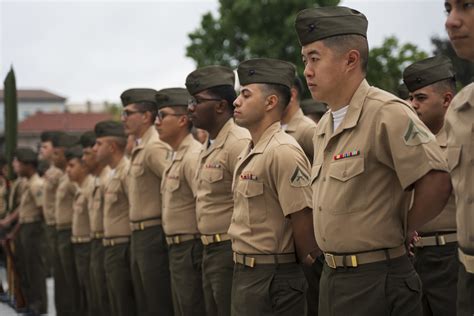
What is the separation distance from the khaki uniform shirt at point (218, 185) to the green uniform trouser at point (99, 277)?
307cm

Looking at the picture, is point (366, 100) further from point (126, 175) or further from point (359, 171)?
point (126, 175)

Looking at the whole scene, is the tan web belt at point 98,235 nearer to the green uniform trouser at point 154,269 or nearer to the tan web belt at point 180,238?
the green uniform trouser at point 154,269

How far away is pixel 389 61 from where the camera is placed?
105 feet

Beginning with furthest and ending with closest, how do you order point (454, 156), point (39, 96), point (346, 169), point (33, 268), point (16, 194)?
point (39, 96), point (16, 194), point (33, 268), point (346, 169), point (454, 156)

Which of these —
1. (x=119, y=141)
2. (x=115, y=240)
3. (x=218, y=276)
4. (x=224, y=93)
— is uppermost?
(x=224, y=93)

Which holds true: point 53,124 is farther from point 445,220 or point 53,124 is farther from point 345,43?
point 345,43

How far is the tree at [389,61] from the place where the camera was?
31.2 meters

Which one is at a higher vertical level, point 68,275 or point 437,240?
point 437,240

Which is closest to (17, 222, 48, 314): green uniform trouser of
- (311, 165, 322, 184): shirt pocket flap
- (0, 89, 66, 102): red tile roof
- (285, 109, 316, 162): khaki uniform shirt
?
(285, 109, 316, 162): khaki uniform shirt

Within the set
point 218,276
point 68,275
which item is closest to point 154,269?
point 218,276

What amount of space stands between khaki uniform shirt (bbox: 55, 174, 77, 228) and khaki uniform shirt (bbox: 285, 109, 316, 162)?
14.5 ft

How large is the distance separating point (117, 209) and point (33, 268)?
173 inches

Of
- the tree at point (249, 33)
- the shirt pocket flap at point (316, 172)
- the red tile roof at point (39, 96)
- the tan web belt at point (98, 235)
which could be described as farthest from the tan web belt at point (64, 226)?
the red tile roof at point (39, 96)

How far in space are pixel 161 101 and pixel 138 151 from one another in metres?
0.70
